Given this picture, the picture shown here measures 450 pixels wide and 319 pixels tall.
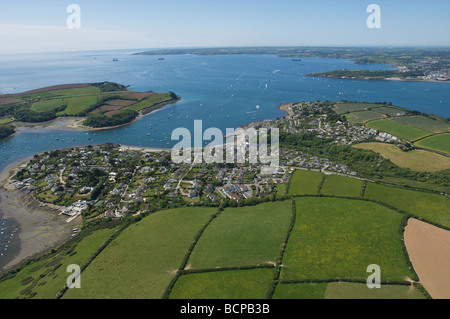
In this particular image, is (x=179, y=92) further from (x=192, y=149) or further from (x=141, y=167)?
(x=141, y=167)

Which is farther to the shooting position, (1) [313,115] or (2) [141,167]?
(1) [313,115]

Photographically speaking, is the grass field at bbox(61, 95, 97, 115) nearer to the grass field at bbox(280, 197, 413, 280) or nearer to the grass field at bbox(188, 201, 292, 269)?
the grass field at bbox(188, 201, 292, 269)

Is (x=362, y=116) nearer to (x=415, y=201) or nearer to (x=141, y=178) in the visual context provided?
(x=415, y=201)

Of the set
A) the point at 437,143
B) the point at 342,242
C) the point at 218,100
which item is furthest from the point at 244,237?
the point at 218,100

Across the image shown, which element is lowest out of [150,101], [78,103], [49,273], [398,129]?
[49,273]

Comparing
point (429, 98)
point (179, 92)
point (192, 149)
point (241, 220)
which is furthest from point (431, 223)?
point (179, 92)
